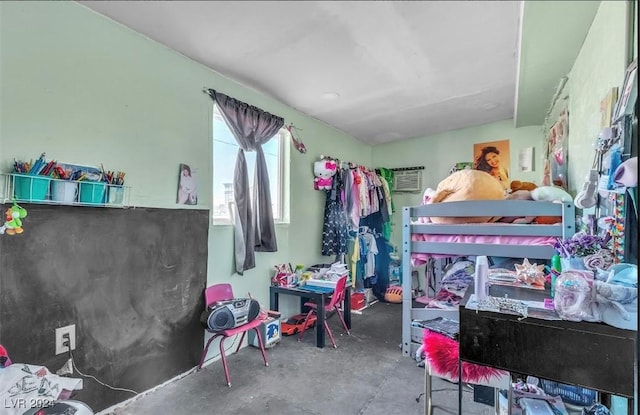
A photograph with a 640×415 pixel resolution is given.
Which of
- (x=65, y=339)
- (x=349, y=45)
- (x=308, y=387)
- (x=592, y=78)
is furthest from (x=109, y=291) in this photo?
(x=592, y=78)

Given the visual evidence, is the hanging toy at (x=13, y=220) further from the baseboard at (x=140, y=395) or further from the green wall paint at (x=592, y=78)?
the green wall paint at (x=592, y=78)

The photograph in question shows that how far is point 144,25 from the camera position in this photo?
196 centimetres

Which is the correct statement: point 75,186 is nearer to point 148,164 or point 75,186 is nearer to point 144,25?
point 148,164

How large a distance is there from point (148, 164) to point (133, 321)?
1.05m

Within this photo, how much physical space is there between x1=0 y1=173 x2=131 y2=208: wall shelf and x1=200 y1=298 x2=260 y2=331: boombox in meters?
0.99

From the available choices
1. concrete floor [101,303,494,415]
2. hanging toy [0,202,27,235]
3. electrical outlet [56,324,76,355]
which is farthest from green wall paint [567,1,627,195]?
electrical outlet [56,324,76,355]

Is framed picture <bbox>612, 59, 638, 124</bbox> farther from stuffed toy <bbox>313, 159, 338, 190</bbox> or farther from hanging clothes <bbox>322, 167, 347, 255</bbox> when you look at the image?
hanging clothes <bbox>322, 167, 347, 255</bbox>

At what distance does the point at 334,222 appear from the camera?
3.98 m

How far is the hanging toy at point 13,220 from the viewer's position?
58.4 inches

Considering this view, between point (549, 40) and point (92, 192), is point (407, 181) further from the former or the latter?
point (92, 192)

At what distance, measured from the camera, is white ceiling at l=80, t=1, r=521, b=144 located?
1.79 meters

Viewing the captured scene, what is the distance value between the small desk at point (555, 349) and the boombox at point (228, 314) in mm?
1744

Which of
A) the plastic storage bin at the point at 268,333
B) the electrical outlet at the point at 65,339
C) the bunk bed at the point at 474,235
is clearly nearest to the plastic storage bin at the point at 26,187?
the electrical outlet at the point at 65,339

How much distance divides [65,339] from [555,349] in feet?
7.49
